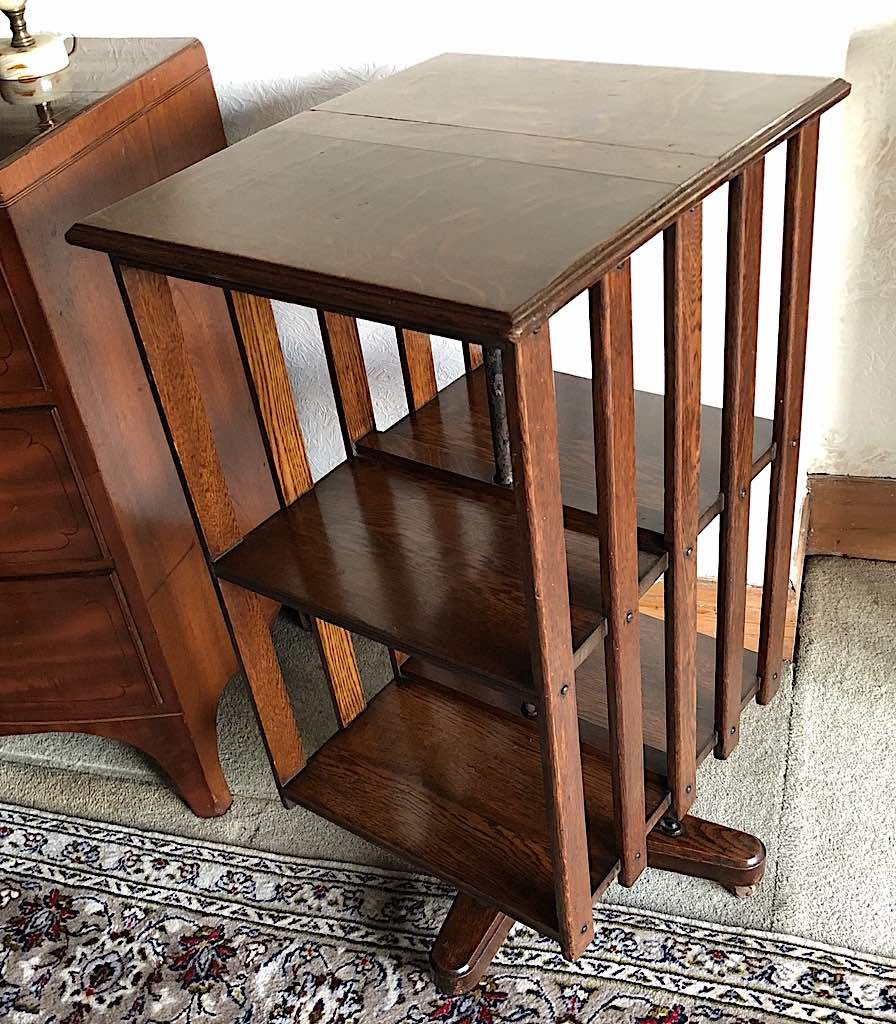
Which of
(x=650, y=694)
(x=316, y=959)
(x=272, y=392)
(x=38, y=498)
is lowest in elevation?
(x=316, y=959)

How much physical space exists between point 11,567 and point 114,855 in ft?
1.37

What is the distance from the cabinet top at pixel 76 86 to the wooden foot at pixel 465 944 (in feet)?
2.90

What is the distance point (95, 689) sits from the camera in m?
1.42

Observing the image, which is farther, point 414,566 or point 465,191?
point 414,566

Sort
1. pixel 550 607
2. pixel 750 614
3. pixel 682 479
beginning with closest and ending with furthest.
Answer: pixel 550 607, pixel 682 479, pixel 750 614

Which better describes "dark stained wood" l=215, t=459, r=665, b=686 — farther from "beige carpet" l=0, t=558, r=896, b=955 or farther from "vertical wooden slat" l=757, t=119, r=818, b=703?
"beige carpet" l=0, t=558, r=896, b=955

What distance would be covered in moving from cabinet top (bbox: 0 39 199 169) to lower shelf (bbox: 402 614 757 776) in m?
0.67

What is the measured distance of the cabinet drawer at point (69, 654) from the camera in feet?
4.39

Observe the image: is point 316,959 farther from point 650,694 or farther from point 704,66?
point 704,66

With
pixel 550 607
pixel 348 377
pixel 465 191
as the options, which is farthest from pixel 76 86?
pixel 550 607

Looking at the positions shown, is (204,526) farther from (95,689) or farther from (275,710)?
(95,689)

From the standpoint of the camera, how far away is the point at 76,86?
1220 millimetres

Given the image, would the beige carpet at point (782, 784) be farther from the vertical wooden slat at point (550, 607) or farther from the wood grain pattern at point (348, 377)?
the wood grain pattern at point (348, 377)

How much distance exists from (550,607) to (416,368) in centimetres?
48
